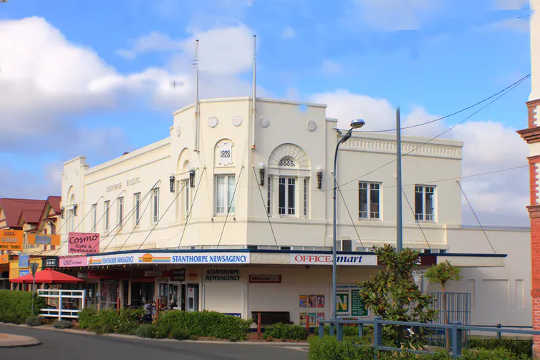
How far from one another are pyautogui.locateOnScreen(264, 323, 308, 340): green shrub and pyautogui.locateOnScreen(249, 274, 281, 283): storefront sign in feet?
10.2

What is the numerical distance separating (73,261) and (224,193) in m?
9.98

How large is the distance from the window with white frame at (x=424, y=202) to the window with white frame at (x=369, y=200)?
1.97 meters

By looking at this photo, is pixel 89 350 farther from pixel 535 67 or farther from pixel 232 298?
pixel 535 67

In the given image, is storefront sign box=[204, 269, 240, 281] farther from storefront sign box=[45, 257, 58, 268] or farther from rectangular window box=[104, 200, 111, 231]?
rectangular window box=[104, 200, 111, 231]

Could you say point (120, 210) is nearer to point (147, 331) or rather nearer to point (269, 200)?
point (269, 200)

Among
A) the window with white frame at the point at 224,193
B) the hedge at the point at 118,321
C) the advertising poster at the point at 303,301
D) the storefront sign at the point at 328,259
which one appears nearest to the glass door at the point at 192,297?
the hedge at the point at 118,321

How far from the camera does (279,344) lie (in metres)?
27.1

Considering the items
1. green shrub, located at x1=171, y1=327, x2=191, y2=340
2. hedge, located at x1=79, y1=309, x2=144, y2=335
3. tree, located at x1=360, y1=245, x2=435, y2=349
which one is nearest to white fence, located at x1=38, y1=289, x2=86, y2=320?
hedge, located at x1=79, y1=309, x2=144, y2=335

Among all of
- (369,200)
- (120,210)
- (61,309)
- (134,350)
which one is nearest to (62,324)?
(61,309)

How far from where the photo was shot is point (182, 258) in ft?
97.1

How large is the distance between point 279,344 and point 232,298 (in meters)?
4.73

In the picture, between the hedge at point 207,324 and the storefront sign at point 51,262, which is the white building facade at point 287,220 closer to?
the storefront sign at point 51,262

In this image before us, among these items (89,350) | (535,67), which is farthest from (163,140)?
(535,67)

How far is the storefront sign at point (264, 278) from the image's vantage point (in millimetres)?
31250
